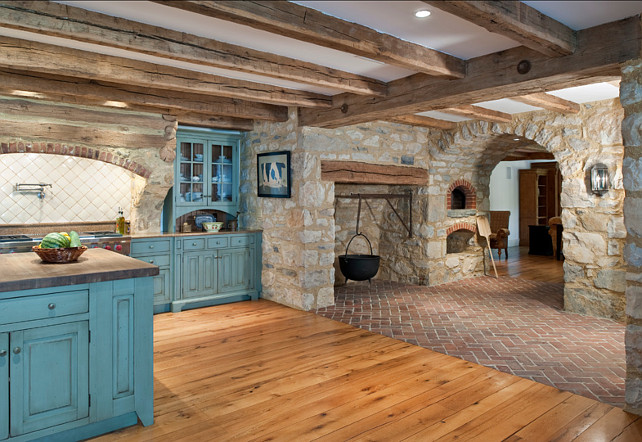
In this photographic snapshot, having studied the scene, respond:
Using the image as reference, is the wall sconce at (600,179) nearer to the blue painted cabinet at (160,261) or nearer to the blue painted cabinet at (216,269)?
the blue painted cabinet at (216,269)

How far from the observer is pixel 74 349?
2.51 meters

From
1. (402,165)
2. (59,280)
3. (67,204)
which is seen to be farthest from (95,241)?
(402,165)

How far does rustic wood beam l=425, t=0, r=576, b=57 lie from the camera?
7.59ft

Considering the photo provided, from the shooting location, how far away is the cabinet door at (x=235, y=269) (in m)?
5.84

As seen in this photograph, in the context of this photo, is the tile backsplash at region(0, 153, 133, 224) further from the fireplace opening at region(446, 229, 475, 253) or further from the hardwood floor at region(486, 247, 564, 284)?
the hardwood floor at region(486, 247, 564, 284)

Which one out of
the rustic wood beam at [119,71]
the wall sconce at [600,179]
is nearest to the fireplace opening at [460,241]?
the wall sconce at [600,179]

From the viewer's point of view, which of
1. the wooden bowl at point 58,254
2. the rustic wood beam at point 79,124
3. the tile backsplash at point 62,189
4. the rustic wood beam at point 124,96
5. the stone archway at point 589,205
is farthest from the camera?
the stone archway at point 589,205

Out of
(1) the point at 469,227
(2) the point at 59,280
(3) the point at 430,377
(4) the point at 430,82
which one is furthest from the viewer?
(1) the point at 469,227

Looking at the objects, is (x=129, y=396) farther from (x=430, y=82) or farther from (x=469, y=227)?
(x=469, y=227)

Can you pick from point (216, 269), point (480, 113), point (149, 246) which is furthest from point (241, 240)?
point (480, 113)

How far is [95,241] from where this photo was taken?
15.9 feet

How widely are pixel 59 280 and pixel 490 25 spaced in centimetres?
278

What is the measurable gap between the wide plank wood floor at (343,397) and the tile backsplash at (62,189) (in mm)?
2052

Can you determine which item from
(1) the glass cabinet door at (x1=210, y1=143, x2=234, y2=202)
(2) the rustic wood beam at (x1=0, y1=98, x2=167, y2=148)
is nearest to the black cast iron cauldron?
(1) the glass cabinet door at (x1=210, y1=143, x2=234, y2=202)
